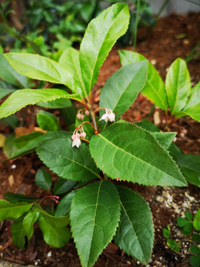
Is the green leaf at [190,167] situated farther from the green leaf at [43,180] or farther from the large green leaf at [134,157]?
the green leaf at [43,180]

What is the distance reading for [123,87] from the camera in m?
1.00

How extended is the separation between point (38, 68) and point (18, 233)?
850 millimetres

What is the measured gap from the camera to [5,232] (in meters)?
→ 1.13

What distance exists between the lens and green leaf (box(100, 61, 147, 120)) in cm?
96

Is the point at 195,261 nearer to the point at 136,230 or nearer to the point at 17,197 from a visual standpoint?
the point at 136,230

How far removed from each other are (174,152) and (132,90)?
1.43 feet

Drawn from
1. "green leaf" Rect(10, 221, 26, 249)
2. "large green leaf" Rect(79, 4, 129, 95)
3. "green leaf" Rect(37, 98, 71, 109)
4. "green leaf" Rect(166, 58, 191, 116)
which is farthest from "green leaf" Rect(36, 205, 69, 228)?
"green leaf" Rect(166, 58, 191, 116)

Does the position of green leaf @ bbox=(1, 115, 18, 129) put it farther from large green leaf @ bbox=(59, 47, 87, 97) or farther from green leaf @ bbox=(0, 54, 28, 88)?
large green leaf @ bbox=(59, 47, 87, 97)

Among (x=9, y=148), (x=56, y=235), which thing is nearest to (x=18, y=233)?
(x=56, y=235)

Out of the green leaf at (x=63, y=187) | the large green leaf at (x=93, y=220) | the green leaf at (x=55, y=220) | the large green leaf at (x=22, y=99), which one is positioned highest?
the large green leaf at (x=22, y=99)

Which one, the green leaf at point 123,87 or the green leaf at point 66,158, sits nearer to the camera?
the green leaf at point 66,158

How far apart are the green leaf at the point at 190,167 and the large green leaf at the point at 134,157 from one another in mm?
456

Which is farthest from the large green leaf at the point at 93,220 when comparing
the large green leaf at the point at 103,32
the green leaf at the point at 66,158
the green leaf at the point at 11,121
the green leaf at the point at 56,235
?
the green leaf at the point at 11,121

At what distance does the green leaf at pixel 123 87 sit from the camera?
958 mm
